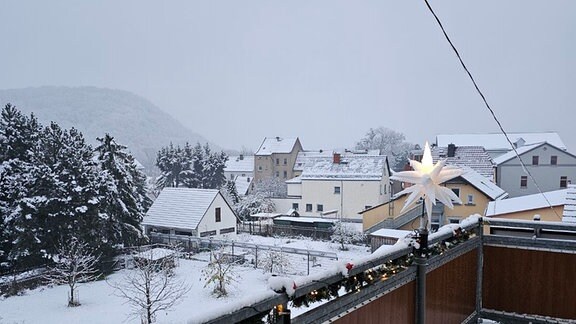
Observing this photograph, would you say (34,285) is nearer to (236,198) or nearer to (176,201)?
(176,201)

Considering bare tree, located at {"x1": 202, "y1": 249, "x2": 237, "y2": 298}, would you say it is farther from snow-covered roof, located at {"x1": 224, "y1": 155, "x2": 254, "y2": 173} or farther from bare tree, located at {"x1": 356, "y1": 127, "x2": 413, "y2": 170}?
bare tree, located at {"x1": 356, "y1": 127, "x2": 413, "y2": 170}

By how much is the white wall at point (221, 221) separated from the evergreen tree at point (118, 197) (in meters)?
3.30

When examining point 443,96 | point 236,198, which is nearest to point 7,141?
point 236,198

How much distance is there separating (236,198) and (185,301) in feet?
61.6

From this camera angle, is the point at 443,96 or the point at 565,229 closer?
the point at 565,229

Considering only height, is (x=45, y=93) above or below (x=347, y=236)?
above

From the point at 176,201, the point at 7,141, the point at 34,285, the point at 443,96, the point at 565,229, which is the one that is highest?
the point at 443,96

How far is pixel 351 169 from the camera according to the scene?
28219 millimetres

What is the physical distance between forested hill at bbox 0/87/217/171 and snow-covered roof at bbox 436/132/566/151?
200 feet

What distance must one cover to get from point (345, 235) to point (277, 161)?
68.8 feet

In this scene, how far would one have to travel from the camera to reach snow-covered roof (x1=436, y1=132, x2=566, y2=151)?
120 feet

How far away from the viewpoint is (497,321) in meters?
4.38

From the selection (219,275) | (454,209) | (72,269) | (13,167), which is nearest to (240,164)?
(454,209)

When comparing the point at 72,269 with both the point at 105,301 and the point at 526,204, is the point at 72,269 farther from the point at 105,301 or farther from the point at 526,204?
the point at 526,204
